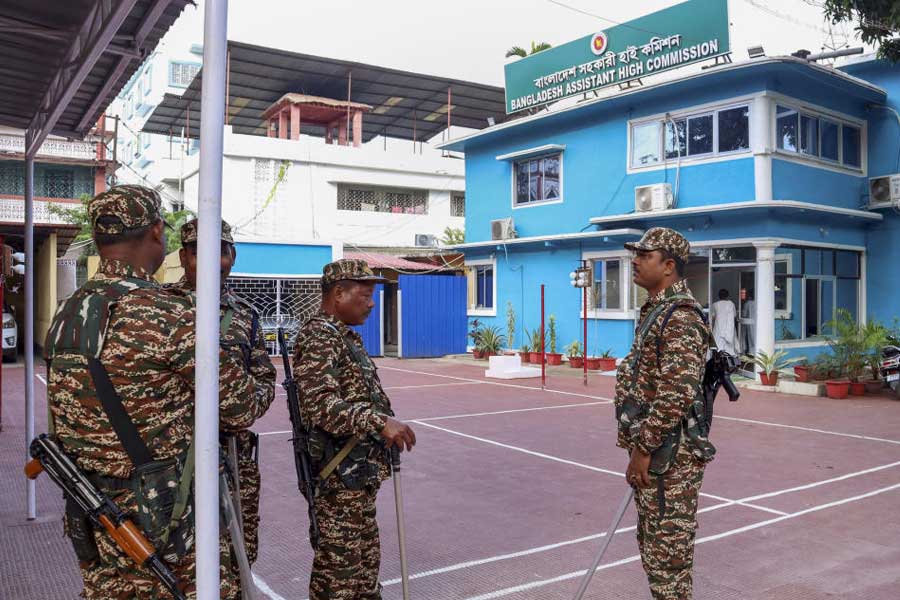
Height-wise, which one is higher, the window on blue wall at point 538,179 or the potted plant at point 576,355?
the window on blue wall at point 538,179

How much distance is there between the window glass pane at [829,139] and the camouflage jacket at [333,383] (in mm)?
13986

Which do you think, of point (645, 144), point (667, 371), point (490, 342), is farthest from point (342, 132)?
point (667, 371)

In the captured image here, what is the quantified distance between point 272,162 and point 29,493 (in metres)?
20.0

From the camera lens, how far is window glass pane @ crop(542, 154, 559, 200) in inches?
693

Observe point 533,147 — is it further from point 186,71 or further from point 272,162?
point 186,71

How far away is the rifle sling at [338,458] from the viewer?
3.00 m

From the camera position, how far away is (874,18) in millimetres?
7523

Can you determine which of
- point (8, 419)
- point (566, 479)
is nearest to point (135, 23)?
point (566, 479)

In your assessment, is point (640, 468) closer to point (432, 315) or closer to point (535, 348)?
point (535, 348)

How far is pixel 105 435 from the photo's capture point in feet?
7.00

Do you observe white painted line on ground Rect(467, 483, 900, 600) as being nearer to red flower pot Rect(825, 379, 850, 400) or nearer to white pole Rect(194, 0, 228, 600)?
white pole Rect(194, 0, 228, 600)

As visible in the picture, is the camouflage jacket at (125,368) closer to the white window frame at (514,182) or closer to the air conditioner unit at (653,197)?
the air conditioner unit at (653,197)

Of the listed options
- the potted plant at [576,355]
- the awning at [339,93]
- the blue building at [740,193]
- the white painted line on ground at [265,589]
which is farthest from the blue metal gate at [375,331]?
the white painted line on ground at [265,589]

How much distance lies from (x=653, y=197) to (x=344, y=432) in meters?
12.7
